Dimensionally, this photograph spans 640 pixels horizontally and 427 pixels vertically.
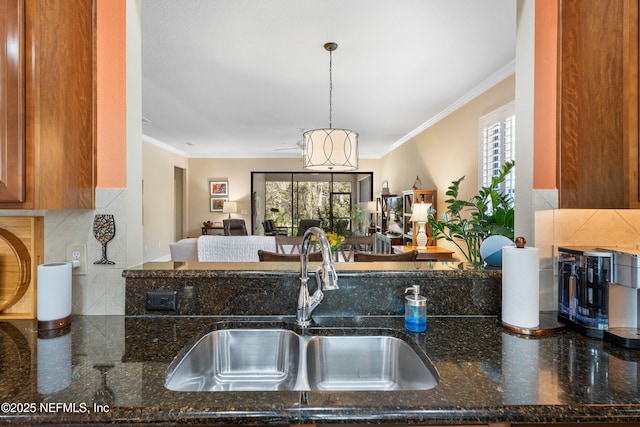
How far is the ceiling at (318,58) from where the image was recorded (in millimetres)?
2291

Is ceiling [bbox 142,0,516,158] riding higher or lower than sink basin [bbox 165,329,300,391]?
higher

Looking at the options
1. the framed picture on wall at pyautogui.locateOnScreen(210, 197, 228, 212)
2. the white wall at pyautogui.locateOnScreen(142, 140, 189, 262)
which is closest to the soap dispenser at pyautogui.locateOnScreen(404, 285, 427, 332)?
the white wall at pyautogui.locateOnScreen(142, 140, 189, 262)

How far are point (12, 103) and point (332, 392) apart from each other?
116 centimetres

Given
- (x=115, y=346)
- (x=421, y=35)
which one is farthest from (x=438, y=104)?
(x=115, y=346)

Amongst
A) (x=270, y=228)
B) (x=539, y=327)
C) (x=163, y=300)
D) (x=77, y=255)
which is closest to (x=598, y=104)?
(x=539, y=327)

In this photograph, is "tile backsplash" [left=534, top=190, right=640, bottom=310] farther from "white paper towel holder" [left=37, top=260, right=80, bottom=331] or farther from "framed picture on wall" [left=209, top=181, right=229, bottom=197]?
"framed picture on wall" [left=209, top=181, right=229, bottom=197]

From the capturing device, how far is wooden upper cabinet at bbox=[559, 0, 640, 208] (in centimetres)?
95

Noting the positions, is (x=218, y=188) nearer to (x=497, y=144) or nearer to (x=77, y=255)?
(x=497, y=144)

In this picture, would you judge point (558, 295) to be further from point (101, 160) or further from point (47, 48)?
point (47, 48)

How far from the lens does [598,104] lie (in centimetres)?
106

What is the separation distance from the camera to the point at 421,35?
2.58m

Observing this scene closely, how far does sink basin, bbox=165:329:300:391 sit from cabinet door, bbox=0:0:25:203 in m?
0.70

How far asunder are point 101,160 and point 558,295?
5.71 feet

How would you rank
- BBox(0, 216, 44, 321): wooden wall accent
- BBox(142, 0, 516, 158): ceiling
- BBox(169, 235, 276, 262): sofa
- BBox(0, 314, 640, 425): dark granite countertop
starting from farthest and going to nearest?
BBox(169, 235, 276, 262): sofa < BBox(142, 0, 516, 158): ceiling < BBox(0, 216, 44, 321): wooden wall accent < BBox(0, 314, 640, 425): dark granite countertop
